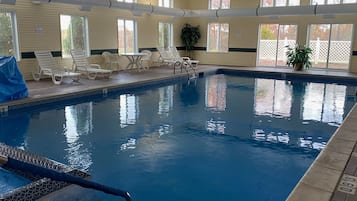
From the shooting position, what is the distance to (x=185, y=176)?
140 inches

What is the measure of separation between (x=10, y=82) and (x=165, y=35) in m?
8.14

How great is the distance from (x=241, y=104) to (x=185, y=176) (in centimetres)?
394

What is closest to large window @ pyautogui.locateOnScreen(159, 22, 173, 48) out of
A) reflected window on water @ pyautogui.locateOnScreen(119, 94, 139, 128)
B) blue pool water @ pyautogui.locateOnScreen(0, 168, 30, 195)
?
reflected window on water @ pyautogui.locateOnScreen(119, 94, 139, 128)

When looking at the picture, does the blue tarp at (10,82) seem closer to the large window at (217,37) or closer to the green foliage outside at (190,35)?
the green foliage outside at (190,35)

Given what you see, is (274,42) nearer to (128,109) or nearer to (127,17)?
→ (127,17)

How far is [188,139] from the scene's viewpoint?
15.7 feet

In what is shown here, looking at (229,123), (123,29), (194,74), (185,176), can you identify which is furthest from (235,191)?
(123,29)

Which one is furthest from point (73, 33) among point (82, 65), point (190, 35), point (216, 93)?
point (190, 35)

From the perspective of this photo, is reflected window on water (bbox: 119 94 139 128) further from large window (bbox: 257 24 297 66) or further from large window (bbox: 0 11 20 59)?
large window (bbox: 257 24 297 66)

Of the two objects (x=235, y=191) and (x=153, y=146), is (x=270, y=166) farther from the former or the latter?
(x=153, y=146)

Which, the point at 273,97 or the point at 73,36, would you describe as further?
the point at 73,36

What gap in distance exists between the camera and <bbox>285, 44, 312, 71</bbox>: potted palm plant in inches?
465

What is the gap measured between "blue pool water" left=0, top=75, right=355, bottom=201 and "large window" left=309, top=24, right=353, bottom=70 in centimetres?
426

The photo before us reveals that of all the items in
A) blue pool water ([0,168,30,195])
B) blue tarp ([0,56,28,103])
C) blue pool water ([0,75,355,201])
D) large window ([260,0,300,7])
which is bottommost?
blue pool water ([0,75,355,201])
